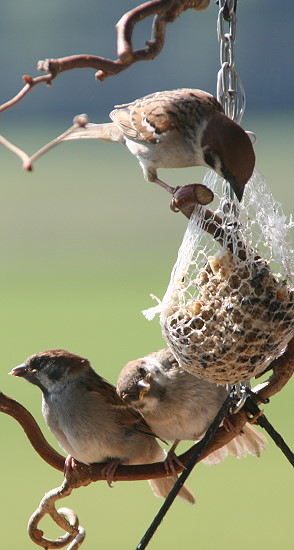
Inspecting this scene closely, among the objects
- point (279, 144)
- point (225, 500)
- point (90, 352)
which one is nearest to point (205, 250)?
point (225, 500)

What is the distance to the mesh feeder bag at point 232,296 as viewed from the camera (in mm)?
1893

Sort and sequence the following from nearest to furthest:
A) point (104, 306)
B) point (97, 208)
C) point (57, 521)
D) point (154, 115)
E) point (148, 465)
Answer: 1. point (148, 465)
2. point (57, 521)
3. point (154, 115)
4. point (104, 306)
5. point (97, 208)

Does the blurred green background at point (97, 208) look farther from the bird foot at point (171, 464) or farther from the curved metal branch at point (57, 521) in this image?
the bird foot at point (171, 464)

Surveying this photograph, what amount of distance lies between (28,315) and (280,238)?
11.1 m

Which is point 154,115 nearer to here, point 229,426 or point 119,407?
point 119,407

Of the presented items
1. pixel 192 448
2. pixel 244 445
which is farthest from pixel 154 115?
pixel 192 448

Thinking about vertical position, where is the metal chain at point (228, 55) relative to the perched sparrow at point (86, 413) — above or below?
above

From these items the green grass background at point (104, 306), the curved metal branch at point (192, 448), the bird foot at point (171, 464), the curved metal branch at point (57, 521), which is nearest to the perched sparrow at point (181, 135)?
the curved metal branch at point (192, 448)

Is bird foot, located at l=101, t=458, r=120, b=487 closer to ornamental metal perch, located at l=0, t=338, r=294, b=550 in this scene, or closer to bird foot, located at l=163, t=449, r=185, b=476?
ornamental metal perch, located at l=0, t=338, r=294, b=550

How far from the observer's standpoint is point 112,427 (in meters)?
2.34

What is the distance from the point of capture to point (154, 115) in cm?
274

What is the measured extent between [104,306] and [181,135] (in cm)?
1045

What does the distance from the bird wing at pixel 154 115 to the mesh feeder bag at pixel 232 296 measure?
1.88 feet

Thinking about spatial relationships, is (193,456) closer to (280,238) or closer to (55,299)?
(280,238)
